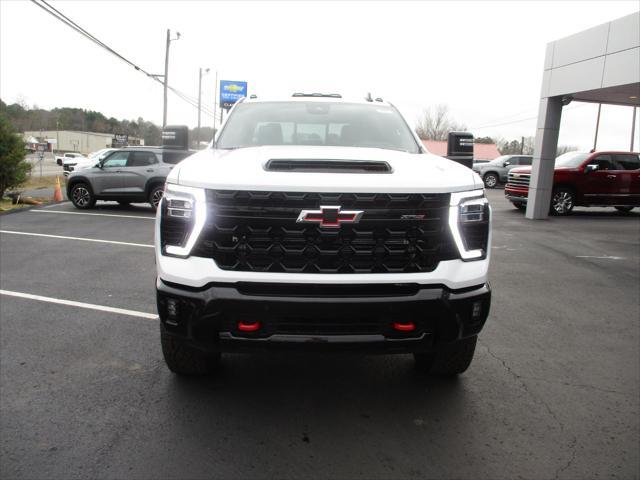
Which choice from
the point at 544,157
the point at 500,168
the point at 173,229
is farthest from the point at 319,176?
the point at 500,168

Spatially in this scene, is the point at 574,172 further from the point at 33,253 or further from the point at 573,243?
the point at 33,253

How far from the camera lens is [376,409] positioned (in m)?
3.18

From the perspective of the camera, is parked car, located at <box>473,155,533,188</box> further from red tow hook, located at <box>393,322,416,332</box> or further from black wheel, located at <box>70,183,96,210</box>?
red tow hook, located at <box>393,322,416,332</box>

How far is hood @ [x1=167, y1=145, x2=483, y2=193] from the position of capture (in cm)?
→ 255

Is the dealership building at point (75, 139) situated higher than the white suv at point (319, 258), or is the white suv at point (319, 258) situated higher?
the dealership building at point (75, 139)

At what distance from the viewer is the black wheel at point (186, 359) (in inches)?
127

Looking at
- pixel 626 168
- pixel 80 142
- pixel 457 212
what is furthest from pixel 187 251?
pixel 80 142

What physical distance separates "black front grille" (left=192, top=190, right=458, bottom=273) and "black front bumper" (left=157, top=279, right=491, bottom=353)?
0.41 feet

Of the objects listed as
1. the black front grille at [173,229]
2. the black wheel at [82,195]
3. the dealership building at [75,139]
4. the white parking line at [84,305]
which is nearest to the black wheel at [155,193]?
the black wheel at [82,195]

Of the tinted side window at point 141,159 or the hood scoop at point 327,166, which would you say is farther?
the tinted side window at point 141,159

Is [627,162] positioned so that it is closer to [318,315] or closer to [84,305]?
[84,305]

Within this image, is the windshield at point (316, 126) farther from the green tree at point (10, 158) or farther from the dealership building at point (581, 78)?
the green tree at point (10, 158)

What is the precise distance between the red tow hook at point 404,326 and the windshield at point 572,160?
14574 mm

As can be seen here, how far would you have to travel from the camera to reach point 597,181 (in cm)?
1495
